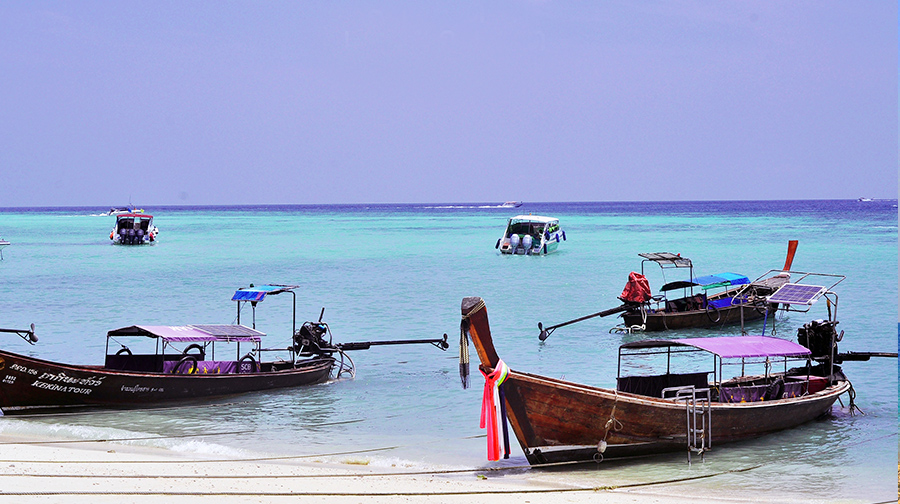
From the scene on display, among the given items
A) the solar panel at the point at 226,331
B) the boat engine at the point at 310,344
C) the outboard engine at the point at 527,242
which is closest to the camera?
the solar panel at the point at 226,331

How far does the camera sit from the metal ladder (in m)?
10.8

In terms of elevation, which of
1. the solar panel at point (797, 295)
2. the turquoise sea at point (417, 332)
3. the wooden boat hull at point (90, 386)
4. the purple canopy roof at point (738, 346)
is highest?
the solar panel at point (797, 295)

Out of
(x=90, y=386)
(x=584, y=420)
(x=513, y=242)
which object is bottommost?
(x=90, y=386)

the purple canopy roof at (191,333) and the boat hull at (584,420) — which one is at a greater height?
the purple canopy roof at (191,333)

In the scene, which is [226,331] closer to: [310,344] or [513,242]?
[310,344]

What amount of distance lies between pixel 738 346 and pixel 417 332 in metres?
12.0

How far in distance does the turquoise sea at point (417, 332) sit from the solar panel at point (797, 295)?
6.13 feet

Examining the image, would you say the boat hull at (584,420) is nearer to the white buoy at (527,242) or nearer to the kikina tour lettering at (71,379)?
the kikina tour lettering at (71,379)

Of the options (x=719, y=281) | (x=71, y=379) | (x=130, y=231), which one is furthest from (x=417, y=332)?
(x=130, y=231)

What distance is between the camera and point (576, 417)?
10.3 m

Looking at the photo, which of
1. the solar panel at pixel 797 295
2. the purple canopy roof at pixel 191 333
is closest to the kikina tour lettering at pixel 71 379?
the purple canopy roof at pixel 191 333

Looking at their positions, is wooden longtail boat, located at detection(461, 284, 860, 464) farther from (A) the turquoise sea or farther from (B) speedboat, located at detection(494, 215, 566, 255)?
(B) speedboat, located at detection(494, 215, 566, 255)

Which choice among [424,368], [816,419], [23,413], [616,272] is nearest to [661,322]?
[424,368]

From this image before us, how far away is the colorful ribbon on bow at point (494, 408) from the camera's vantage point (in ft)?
32.9
